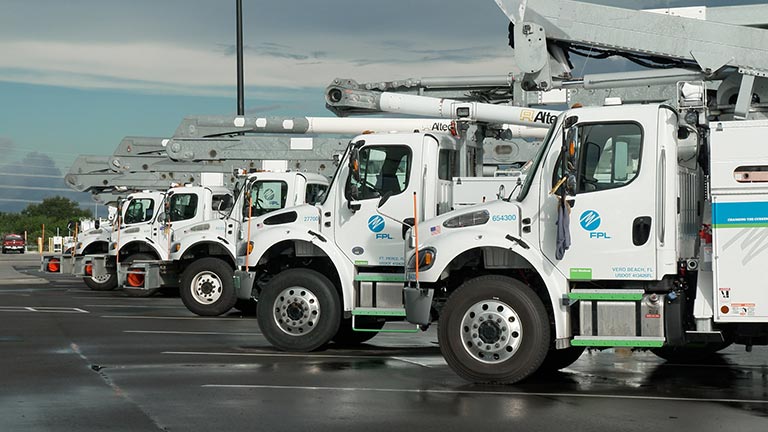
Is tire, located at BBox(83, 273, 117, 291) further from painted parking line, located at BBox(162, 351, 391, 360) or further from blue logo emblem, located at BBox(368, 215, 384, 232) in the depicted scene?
blue logo emblem, located at BBox(368, 215, 384, 232)

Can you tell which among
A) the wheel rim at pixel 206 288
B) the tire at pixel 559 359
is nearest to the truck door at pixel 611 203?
the tire at pixel 559 359

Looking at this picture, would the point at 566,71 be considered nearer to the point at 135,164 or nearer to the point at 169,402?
the point at 169,402

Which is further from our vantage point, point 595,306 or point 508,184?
point 508,184

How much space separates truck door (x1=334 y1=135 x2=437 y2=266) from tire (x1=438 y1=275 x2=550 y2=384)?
2818 millimetres

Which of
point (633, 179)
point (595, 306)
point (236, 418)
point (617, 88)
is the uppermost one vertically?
point (617, 88)

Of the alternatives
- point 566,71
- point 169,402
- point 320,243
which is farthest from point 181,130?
point 169,402

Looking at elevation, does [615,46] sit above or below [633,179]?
above

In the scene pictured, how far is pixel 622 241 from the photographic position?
11.5 meters

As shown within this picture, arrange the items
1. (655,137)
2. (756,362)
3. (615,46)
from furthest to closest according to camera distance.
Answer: (756,362) < (615,46) < (655,137)

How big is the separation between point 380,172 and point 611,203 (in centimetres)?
412

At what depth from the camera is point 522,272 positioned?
12.5m

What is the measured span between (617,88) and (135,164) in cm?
1979

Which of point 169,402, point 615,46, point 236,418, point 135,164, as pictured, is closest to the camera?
point 236,418

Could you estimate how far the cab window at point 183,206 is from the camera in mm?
24547
